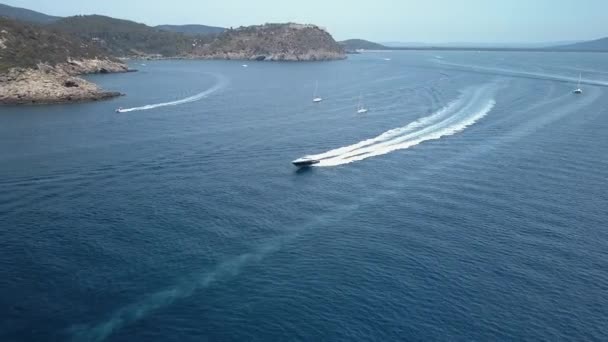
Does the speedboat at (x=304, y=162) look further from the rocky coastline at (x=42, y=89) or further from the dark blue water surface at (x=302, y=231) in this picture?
the rocky coastline at (x=42, y=89)

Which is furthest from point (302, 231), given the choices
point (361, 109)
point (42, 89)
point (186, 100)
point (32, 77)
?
point (32, 77)

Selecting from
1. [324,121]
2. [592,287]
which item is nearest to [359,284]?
[592,287]

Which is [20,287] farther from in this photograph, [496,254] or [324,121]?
[324,121]

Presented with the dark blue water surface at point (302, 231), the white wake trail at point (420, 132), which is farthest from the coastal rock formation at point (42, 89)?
the white wake trail at point (420, 132)

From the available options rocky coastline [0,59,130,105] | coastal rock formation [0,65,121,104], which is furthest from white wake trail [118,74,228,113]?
coastal rock formation [0,65,121,104]

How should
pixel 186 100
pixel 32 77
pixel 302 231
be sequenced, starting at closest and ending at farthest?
pixel 302 231, pixel 186 100, pixel 32 77

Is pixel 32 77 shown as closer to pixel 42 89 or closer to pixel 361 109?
pixel 42 89

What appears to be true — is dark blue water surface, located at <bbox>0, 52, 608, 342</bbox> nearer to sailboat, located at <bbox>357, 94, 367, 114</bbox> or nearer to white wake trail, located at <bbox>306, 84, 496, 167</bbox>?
white wake trail, located at <bbox>306, 84, 496, 167</bbox>
